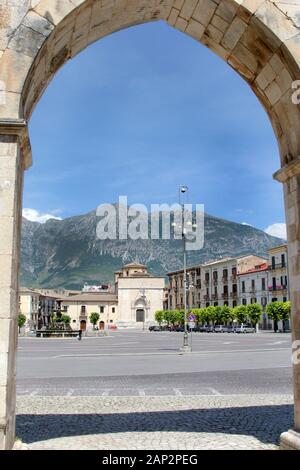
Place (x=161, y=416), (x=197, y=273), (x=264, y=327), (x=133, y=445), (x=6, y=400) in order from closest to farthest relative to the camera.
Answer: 1. (x=6, y=400)
2. (x=133, y=445)
3. (x=161, y=416)
4. (x=264, y=327)
5. (x=197, y=273)

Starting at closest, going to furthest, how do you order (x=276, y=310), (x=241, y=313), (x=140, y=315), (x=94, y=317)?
1. (x=276, y=310)
2. (x=241, y=313)
3. (x=94, y=317)
4. (x=140, y=315)

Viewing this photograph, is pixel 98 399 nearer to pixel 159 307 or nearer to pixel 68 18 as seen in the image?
pixel 68 18

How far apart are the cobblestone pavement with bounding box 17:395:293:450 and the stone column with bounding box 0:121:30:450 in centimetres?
130

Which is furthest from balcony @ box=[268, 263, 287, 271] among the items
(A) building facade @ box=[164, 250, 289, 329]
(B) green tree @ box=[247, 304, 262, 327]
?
(B) green tree @ box=[247, 304, 262, 327]

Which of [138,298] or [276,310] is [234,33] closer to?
[276,310]

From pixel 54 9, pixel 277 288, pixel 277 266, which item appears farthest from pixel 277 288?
pixel 54 9

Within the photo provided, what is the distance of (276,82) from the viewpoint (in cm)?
681

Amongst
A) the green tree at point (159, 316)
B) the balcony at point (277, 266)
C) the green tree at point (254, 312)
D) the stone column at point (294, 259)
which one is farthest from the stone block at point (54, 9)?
the green tree at point (159, 316)

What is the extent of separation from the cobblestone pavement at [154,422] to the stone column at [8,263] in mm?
1296

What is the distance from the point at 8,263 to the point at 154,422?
4.36m

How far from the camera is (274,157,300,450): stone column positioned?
6.36 metres

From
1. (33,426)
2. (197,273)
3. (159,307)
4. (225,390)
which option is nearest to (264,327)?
(197,273)

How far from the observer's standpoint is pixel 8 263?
549cm
